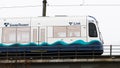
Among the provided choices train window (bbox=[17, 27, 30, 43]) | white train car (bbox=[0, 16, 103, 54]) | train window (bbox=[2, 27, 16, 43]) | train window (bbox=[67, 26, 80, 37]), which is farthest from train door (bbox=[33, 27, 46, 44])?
train window (bbox=[67, 26, 80, 37])

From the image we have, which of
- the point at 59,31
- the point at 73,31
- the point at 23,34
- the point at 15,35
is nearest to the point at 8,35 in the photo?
the point at 15,35

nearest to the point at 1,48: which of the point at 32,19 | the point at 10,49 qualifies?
the point at 10,49

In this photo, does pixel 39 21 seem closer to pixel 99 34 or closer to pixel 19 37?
pixel 19 37

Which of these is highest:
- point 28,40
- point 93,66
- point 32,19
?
point 32,19

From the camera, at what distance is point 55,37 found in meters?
22.3

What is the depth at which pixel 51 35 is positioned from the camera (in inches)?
Answer: 880

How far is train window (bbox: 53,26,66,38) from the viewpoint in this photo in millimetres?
22375

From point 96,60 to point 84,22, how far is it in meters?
3.20

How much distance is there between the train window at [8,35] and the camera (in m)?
22.6

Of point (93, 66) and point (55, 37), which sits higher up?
point (55, 37)

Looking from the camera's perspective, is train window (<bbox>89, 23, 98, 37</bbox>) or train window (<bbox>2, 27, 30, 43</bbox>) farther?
train window (<bbox>2, 27, 30, 43</bbox>)

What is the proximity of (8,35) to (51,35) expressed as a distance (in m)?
2.92

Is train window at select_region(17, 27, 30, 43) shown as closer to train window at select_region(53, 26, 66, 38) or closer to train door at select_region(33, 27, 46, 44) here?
train door at select_region(33, 27, 46, 44)

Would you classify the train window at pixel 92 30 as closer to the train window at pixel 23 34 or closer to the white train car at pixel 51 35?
the white train car at pixel 51 35
